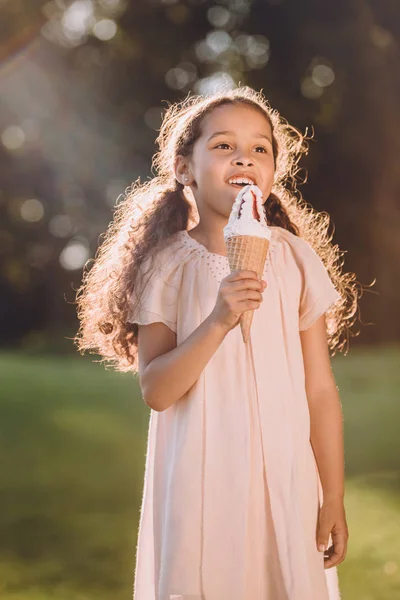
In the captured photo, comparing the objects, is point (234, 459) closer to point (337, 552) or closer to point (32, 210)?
point (337, 552)

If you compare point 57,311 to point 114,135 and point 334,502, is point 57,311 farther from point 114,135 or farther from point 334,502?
point 334,502

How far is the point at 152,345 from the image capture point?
162 centimetres

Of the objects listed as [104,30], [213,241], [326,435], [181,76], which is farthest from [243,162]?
[104,30]


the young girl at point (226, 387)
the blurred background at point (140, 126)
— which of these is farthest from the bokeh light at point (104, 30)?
the young girl at point (226, 387)

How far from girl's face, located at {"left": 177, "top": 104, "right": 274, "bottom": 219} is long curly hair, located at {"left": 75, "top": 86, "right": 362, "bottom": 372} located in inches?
1.5

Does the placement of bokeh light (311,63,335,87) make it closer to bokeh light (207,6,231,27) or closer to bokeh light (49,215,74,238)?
bokeh light (207,6,231,27)

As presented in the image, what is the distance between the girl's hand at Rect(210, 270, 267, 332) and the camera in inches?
55.1

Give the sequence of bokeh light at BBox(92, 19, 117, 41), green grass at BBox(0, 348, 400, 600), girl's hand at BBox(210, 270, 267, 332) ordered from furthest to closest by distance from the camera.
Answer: bokeh light at BBox(92, 19, 117, 41), green grass at BBox(0, 348, 400, 600), girl's hand at BBox(210, 270, 267, 332)

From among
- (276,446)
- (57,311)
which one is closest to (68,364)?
(57,311)

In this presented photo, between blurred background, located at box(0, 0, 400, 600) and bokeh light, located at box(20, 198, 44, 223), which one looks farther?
bokeh light, located at box(20, 198, 44, 223)

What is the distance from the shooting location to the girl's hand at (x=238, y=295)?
1400 mm

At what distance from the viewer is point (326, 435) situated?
5.49ft

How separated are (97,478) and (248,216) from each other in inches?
130

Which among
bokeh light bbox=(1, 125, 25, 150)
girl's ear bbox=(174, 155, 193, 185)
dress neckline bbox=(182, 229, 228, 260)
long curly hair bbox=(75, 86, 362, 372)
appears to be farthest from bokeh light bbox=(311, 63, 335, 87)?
dress neckline bbox=(182, 229, 228, 260)
